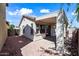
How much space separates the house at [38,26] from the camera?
144 inches

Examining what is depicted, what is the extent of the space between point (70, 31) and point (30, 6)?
88 centimetres

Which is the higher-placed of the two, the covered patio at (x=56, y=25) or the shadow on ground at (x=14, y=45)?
the covered patio at (x=56, y=25)

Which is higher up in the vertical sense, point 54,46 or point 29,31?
point 29,31

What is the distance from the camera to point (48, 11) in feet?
12.0

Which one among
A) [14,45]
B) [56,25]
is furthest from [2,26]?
[56,25]

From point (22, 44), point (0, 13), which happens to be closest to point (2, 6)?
point (0, 13)

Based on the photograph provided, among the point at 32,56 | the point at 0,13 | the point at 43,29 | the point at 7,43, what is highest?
the point at 0,13

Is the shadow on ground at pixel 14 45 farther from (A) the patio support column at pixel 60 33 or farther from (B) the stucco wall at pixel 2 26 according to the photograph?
(A) the patio support column at pixel 60 33

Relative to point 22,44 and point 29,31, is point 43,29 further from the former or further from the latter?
point 22,44

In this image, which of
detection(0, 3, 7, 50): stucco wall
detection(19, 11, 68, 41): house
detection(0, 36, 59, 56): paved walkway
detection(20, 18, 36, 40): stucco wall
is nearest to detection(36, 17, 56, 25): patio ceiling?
detection(19, 11, 68, 41): house

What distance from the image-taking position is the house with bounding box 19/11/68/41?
3648 mm

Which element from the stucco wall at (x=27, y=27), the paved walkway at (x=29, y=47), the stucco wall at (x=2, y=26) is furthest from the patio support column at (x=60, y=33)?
the stucco wall at (x=2, y=26)

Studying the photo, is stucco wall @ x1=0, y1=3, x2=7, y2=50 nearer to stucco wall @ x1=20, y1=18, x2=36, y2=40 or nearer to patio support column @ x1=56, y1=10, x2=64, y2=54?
stucco wall @ x1=20, y1=18, x2=36, y2=40

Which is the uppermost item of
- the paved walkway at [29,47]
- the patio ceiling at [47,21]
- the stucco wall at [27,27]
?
the patio ceiling at [47,21]
